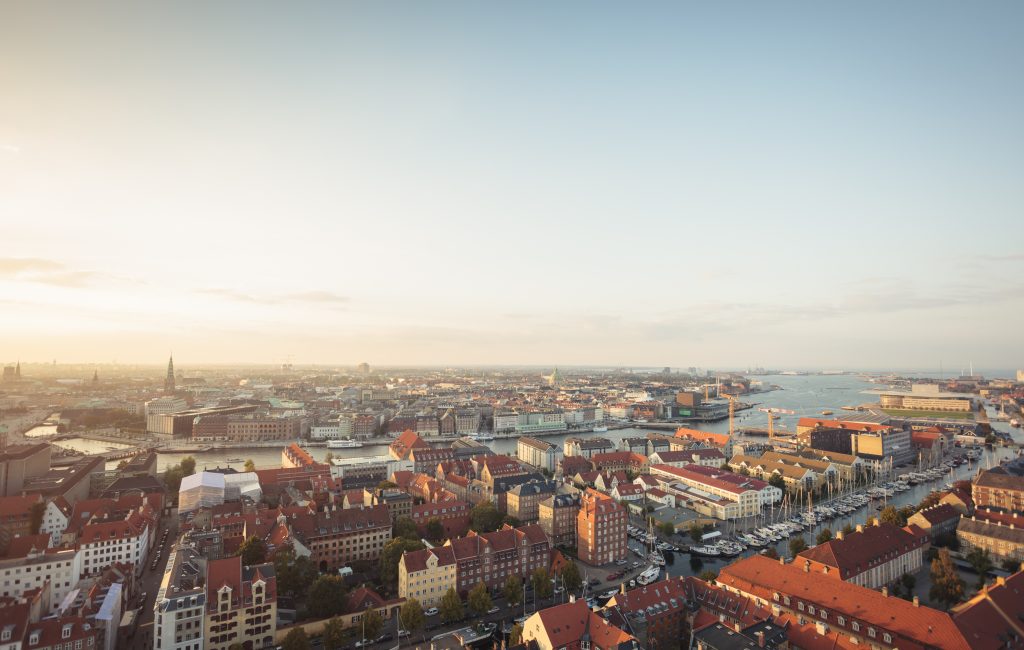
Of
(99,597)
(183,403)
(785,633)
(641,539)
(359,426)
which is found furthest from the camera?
(183,403)

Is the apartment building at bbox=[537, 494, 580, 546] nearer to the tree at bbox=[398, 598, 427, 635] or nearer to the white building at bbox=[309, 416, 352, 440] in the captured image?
the tree at bbox=[398, 598, 427, 635]

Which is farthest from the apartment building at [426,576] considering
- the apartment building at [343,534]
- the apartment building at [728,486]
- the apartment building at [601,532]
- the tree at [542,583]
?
the apartment building at [728,486]

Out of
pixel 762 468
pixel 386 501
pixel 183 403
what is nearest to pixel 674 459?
pixel 762 468

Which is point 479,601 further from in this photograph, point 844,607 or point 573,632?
point 844,607

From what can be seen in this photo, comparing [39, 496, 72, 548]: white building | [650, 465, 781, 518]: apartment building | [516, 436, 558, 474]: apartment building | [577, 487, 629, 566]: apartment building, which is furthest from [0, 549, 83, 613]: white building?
[516, 436, 558, 474]: apartment building

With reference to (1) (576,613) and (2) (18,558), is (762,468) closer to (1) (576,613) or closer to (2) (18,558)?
(1) (576,613)

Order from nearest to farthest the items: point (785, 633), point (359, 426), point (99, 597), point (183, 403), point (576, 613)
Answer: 1. point (785, 633)
2. point (576, 613)
3. point (99, 597)
4. point (359, 426)
5. point (183, 403)

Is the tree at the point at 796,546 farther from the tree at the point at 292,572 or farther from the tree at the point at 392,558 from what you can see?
the tree at the point at 292,572
